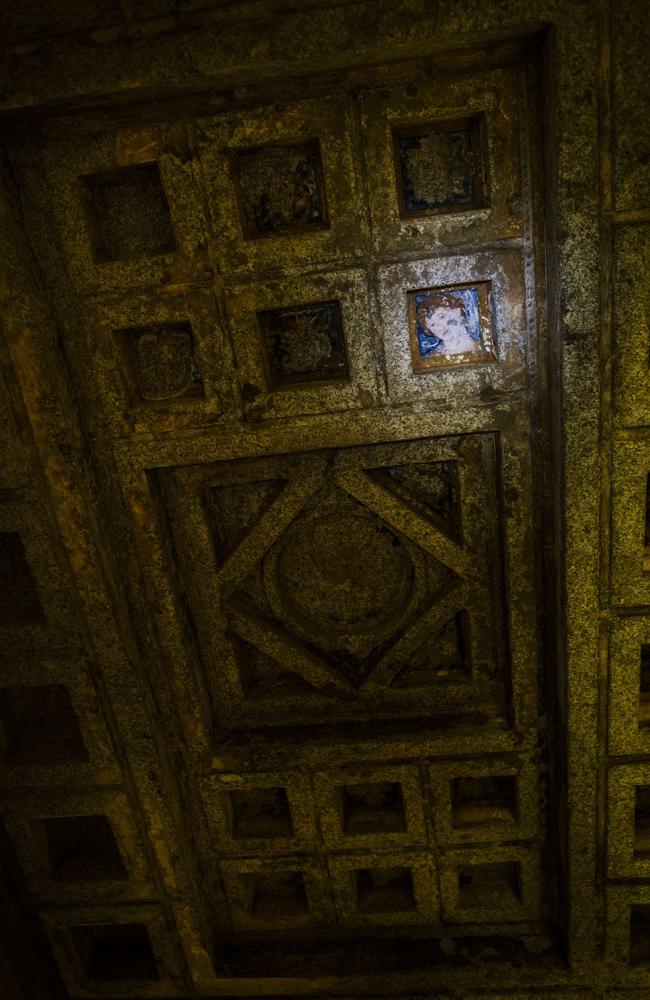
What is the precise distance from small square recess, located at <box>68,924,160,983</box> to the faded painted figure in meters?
2.79

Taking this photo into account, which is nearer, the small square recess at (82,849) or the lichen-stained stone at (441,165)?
the lichen-stained stone at (441,165)

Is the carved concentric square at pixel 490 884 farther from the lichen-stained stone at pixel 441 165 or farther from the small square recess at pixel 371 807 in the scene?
the lichen-stained stone at pixel 441 165

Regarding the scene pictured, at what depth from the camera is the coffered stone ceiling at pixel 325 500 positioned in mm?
1593

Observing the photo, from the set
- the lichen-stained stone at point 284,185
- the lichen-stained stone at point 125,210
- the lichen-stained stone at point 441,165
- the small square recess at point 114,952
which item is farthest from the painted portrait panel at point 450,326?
the small square recess at point 114,952

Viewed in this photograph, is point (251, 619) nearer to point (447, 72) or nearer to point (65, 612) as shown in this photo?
point (65, 612)

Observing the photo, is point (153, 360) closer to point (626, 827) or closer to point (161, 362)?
point (161, 362)

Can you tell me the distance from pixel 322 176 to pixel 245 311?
456 mm

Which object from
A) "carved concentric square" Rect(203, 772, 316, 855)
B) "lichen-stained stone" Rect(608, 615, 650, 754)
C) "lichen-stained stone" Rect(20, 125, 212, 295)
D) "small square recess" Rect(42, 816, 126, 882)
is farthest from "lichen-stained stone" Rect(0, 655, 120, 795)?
"lichen-stained stone" Rect(608, 615, 650, 754)

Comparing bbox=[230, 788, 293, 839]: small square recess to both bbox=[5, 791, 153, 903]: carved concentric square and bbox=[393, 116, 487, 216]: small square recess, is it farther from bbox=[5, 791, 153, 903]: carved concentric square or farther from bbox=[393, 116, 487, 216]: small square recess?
bbox=[393, 116, 487, 216]: small square recess

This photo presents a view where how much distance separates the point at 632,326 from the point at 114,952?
338cm

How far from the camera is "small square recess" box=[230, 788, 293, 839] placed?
243 cm

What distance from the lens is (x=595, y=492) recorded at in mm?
1803

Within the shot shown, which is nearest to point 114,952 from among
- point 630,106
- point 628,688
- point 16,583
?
point 16,583

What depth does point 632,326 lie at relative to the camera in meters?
1.67
